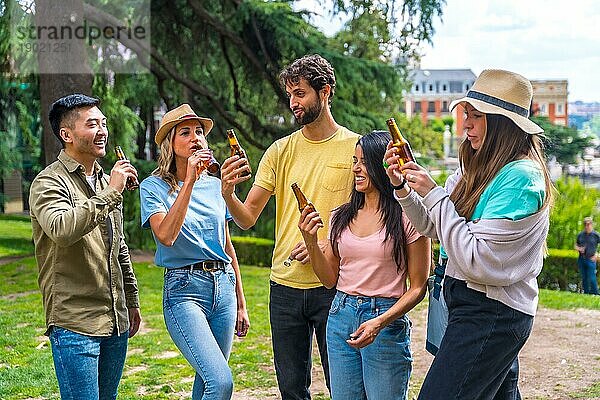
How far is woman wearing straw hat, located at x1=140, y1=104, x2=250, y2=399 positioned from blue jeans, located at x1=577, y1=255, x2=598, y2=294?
9.46 meters

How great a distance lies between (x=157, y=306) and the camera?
31.0 feet

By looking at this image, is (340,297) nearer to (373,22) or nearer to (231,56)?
(231,56)

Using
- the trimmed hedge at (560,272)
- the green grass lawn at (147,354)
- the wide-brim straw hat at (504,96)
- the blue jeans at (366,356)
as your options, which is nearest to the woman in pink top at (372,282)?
the blue jeans at (366,356)

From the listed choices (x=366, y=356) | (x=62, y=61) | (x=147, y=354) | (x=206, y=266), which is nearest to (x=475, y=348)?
(x=366, y=356)

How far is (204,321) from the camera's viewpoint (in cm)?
341

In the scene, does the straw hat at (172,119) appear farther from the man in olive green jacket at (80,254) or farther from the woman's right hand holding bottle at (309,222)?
the woman's right hand holding bottle at (309,222)

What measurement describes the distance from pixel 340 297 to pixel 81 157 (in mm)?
1163

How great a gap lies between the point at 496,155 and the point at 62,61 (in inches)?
324

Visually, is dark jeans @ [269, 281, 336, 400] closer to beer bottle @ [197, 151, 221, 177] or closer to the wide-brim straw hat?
beer bottle @ [197, 151, 221, 177]

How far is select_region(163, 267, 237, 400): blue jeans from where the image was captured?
10.9 ft

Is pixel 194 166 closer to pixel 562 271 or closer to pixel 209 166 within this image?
pixel 209 166


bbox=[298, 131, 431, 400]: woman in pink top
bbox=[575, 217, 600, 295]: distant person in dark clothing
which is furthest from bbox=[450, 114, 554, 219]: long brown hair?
bbox=[575, 217, 600, 295]: distant person in dark clothing

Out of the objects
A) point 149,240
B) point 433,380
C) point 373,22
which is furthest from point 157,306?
point 433,380

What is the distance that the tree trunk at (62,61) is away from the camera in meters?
9.77
